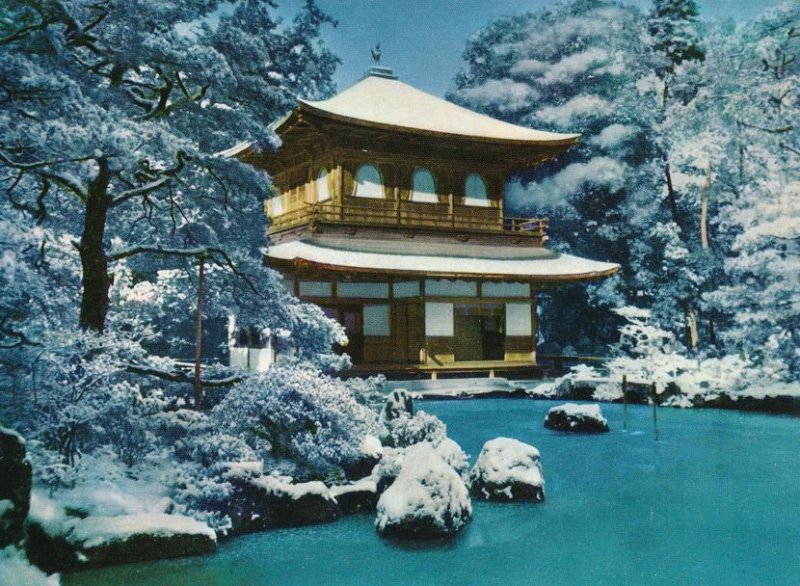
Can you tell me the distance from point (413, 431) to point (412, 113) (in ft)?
28.4

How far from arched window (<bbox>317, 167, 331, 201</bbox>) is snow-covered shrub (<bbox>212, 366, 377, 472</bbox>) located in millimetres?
8225

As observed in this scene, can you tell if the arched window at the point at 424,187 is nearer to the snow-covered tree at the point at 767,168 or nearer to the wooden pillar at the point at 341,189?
the wooden pillar at the point at 341,189

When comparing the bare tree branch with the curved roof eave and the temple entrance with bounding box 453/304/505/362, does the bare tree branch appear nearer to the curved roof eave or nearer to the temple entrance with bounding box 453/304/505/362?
the curved roof eave

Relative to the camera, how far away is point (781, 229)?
707 centimetres

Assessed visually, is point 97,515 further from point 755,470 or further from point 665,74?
point 665,74

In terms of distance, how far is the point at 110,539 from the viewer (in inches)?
167

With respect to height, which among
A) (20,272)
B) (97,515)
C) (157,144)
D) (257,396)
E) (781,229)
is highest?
(157,144)

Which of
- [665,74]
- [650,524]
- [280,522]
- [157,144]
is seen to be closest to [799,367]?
[650,524]

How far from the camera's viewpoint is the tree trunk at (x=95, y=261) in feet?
19.0

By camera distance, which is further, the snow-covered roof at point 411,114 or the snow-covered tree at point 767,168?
the snow-covered roof at point 411,114

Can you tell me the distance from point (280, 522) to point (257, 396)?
3.90 feet

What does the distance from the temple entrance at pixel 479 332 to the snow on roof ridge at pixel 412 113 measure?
3.83m

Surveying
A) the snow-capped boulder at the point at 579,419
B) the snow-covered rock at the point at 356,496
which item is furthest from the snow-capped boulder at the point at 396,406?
the snow-capped boulder at the point at 579,419

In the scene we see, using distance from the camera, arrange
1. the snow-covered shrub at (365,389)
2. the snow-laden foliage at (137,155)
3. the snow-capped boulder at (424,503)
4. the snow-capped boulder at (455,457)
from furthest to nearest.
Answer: the snow-covered shrub at (365,389), the snow-capped boulder at (455,457), the snow-capped boulder at (424,503), the snow-laden foliage at (137,155)
